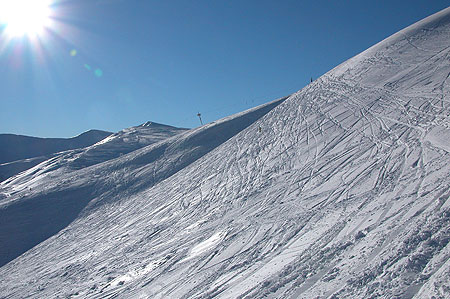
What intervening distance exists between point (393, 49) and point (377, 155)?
674 inches

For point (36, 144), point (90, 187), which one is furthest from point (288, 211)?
point (36, 144)

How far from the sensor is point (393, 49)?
21719mm

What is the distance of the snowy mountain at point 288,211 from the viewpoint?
15.1 ft

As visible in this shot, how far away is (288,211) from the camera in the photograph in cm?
780

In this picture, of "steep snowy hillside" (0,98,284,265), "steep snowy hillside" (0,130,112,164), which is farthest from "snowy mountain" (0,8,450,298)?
"steep snowy hillside" (0,130,112,164)

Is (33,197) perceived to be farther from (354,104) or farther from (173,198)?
(354,104)

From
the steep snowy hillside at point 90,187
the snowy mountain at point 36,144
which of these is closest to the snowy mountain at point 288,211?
the steep snowy hillside at point 90,187

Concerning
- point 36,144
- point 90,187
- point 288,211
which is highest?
point 36,144

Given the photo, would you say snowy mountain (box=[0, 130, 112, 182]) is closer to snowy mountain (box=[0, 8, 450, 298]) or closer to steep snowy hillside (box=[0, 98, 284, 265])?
steep snowy hillside (box=[0, 98, 284, 265])

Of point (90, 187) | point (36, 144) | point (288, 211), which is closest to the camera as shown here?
point (288, 211)

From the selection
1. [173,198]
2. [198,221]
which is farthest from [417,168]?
[173,198]

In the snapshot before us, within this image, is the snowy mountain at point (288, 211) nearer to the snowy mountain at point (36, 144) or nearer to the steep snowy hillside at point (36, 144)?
the snowy mountain at point (36, 144)

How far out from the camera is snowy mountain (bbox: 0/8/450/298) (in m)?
4.60

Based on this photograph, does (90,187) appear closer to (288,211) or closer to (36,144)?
(288,211)
